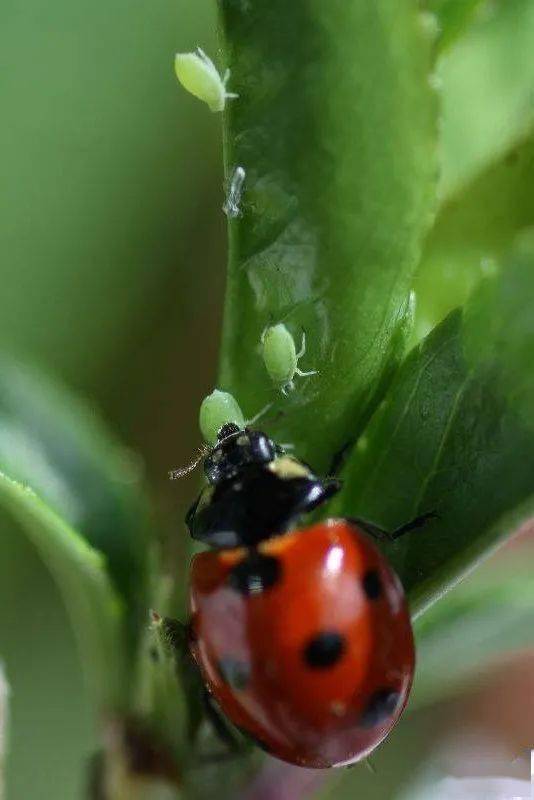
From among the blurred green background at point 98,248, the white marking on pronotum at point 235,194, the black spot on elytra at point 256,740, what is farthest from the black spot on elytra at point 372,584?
the blurred green background at point 98,248

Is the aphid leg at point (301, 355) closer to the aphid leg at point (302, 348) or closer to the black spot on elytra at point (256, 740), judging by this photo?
the aphid leg at point (302, 348)

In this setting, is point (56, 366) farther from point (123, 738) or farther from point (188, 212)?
point (123, 738)

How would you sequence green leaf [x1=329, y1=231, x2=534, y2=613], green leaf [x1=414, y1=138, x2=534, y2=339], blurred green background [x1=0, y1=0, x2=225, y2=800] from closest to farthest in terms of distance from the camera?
green leaf [x1=329, y1=231, x2=534, y2=613]
green leaf [x1=414, y1=138, x2=534, y2=339]
blurred green background [x1=0, y1=0, x2=225, y2=800]

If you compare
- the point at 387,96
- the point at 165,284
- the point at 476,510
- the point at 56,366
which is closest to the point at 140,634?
the point at 476,510

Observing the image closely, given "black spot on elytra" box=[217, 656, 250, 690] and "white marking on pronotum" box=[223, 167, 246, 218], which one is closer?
"white marking on pronotum" box=[223, 167, 246, 218]

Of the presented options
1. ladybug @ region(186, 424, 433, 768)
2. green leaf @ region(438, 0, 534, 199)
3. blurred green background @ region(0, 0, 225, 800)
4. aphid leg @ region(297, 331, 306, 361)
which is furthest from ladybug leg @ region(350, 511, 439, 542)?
blurred green background @ region(0, 0, 225, 800)

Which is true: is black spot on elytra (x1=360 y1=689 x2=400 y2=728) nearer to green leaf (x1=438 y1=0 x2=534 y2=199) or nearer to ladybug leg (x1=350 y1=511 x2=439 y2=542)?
ladybug leg (x1=350 y1=511 x2=439 y2=542)

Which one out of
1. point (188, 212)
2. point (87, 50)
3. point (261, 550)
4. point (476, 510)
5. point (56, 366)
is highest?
point (87, 50)

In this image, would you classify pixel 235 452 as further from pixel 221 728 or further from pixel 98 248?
pixel 98 248
